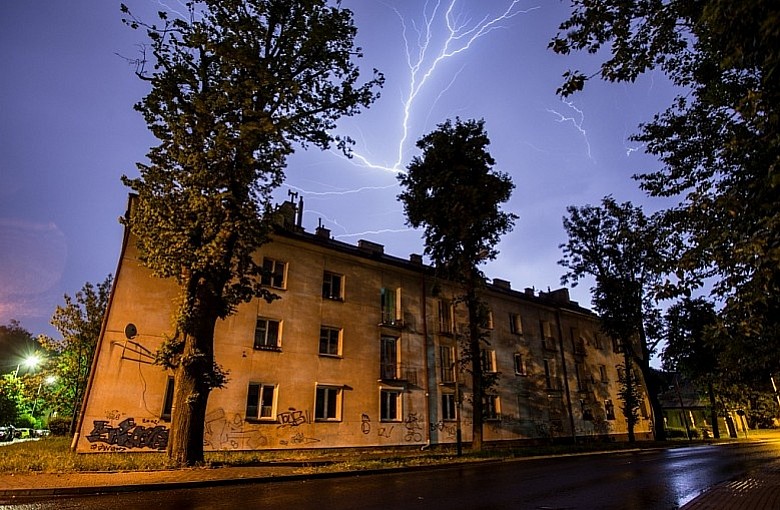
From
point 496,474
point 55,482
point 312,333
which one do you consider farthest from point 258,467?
point 312,333

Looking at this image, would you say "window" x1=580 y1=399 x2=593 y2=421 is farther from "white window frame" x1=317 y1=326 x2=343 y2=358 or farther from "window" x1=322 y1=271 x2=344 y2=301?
"window" x1=322 y1=271 x2=344 y2=301

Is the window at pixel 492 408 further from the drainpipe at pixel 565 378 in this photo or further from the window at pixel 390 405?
the drainpipe at pixel 565 378

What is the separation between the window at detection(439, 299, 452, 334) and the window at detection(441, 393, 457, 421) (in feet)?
13.2

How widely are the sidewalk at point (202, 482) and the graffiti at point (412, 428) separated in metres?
11.7

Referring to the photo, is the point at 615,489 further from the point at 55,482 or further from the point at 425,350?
the point at 425,350

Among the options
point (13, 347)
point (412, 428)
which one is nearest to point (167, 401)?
point (412, 428)

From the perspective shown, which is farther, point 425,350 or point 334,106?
point 425,350

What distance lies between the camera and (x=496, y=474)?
40.8 feet

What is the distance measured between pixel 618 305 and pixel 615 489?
83.7 feet

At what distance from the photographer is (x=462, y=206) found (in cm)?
2284

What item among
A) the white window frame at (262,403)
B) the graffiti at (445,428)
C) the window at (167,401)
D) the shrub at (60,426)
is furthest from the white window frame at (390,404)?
the shrub at (60,426)

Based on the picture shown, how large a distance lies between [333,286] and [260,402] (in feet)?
24.1

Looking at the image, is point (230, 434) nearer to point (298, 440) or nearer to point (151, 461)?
point (298, 440)

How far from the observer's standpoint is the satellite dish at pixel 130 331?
1748cm
